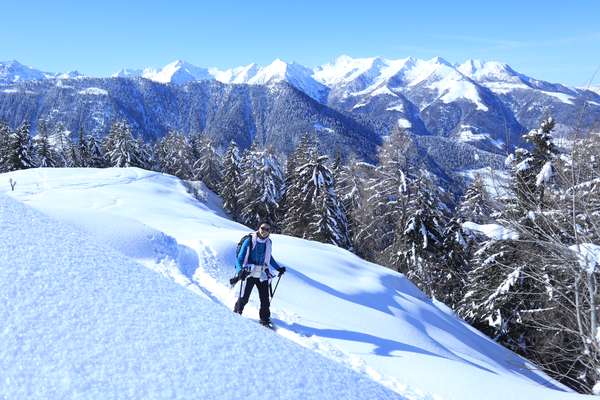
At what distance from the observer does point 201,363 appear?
4.07 metres

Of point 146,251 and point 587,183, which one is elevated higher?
point 587,183

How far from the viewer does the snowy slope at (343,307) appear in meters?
6.97

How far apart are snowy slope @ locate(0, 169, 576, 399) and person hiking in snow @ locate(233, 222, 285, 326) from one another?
0.54 meters

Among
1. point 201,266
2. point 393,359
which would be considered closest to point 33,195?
point 201,266

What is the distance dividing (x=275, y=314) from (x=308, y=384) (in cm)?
446

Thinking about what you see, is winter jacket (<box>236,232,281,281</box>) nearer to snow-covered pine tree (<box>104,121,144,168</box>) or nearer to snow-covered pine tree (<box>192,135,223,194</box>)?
snow-covered pine tree (<box>192,135,223,194</box>)

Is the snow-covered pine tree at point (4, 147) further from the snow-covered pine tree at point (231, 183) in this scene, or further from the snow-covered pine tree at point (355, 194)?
the snow-covered pine tree at point (355, 194)

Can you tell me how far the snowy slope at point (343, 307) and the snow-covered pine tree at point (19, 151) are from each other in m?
A: 26.1

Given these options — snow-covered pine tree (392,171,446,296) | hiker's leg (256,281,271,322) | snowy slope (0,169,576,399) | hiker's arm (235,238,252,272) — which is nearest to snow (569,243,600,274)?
snowy slope (0,169,576,399)

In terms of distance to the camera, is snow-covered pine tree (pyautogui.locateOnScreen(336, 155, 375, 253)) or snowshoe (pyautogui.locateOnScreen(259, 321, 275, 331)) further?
snow-covered pine tree (pyautogui.locateOnScreen(336, 155, 375, 253))

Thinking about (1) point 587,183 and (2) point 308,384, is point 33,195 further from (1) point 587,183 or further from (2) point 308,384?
(1) point 587,183

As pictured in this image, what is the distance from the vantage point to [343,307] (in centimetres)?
1012

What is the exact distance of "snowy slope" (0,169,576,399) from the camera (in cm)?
697

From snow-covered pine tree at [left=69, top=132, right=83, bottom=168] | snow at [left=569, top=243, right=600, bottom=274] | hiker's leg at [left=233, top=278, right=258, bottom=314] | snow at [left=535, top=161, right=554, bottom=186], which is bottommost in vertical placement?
snow-covered pine tree at [left=69, top=132, right=83, bottom=168]
